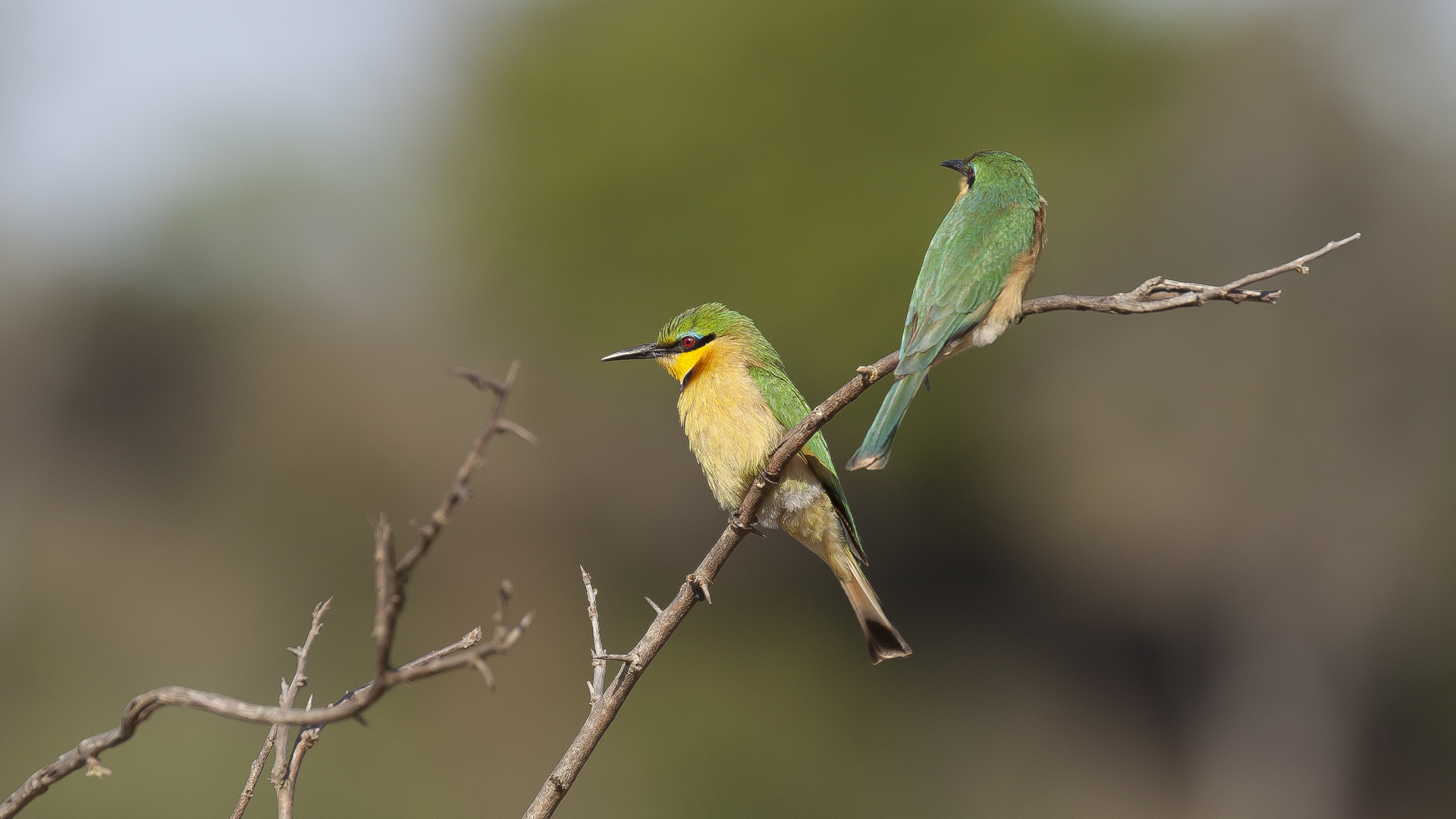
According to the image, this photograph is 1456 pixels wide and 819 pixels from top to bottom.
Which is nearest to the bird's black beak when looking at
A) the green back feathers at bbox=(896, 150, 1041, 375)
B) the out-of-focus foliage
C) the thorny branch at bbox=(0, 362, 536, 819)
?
the green back feathers at bbox=(896, 150, 1041, 375)

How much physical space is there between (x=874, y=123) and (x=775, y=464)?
13.2m

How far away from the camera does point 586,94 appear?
1556 centimetres

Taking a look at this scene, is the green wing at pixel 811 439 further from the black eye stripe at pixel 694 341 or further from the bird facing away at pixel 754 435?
the black eye stripe at pixel 694 341

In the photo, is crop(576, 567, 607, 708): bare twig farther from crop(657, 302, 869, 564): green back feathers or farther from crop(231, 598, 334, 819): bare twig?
crop(657, 302, 869, 564): green back feathers

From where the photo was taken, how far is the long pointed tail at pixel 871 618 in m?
2.93

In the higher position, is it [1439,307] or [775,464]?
[775,464]

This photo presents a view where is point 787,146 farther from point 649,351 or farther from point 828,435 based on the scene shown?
point 649,351

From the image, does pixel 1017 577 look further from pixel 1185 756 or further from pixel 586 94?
pixel 586 94

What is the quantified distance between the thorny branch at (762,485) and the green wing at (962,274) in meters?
0.63

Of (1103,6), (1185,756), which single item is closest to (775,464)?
(1185,756)

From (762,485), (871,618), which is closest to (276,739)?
(762,485)

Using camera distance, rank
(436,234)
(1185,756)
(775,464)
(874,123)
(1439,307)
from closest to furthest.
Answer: (775,464), (1439,307), (1185,756), (874,123), (436,234)

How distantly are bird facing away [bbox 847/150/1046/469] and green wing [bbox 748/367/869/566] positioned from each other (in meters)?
0.17

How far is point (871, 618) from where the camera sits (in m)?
3.05
